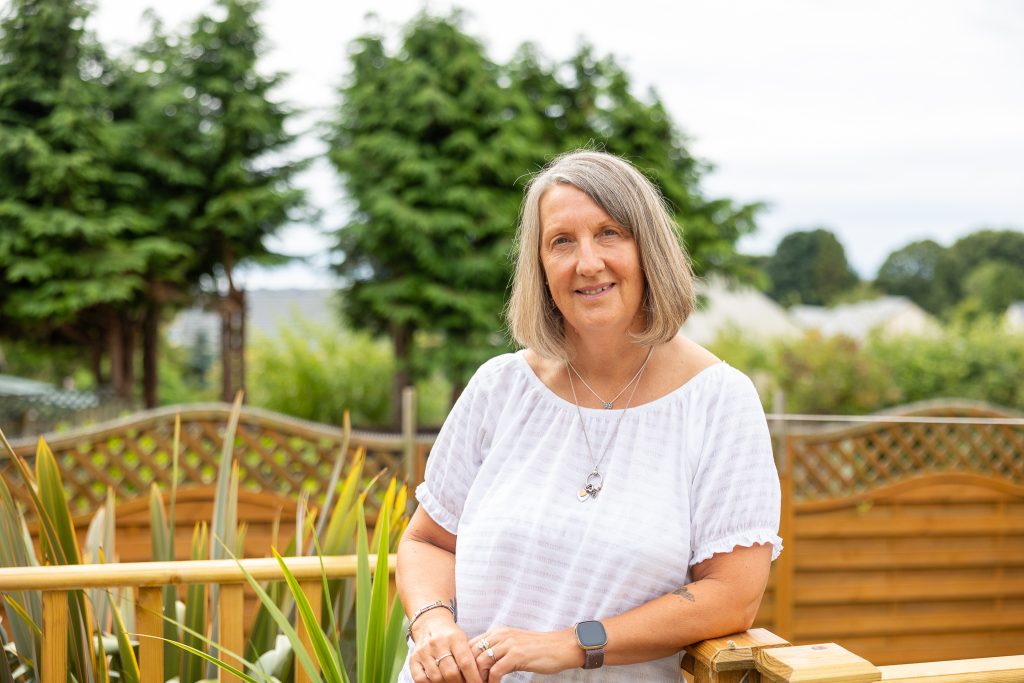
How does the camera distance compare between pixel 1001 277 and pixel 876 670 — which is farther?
pixel 1001 277

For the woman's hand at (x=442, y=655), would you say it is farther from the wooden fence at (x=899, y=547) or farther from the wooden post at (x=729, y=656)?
the wooden fence at (x=899, y=547)

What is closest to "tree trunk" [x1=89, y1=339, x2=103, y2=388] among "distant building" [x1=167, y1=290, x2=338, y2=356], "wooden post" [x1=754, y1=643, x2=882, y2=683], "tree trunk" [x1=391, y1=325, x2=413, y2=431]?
"tree trunk" [x1=391, y1=325, x2=413, y2=431]

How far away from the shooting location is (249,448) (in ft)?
14.9

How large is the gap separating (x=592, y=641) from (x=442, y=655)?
0.74ft

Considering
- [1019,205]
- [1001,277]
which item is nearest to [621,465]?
[1019,205]

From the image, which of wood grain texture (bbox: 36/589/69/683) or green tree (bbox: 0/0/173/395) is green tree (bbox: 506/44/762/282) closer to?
green tree (bbox: 0/0/173/395)

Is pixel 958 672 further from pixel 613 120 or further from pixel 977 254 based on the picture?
pixel 977 254

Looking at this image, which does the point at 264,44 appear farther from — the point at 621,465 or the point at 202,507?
the point at 621,465

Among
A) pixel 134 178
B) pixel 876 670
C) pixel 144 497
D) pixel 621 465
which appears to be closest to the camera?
pixel 876 670

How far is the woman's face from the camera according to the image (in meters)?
1.33

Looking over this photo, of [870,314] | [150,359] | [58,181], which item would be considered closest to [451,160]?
[58,181]

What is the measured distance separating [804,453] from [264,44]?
8.85 metres

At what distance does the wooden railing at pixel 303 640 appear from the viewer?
43.5 inches

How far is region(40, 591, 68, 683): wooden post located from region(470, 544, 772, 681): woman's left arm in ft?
2.66
